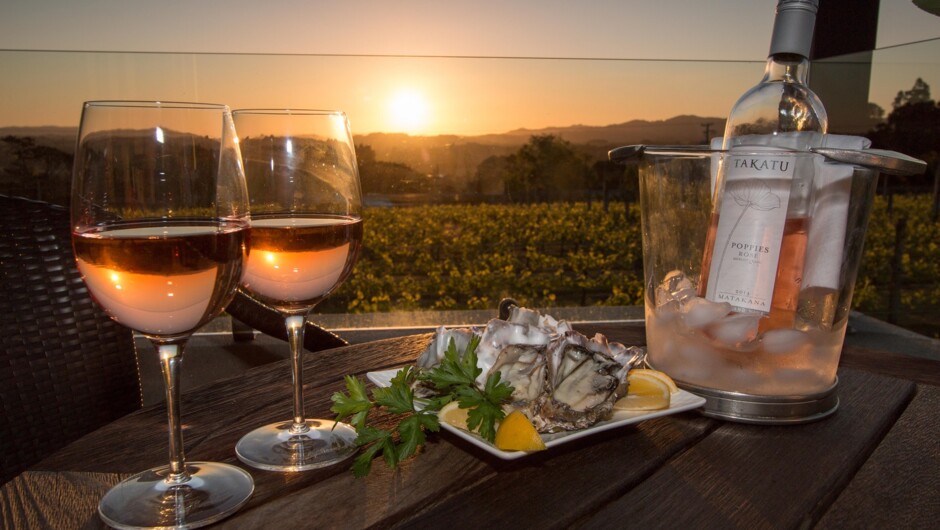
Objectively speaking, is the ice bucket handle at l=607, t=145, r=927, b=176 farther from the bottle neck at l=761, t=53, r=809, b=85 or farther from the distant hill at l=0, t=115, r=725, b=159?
the distant hill at l=0, t=115, r=725, b=159

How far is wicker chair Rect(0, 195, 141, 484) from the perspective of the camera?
117cm

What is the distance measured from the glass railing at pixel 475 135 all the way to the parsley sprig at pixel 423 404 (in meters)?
2.64

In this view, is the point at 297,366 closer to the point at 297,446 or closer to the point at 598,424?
the point at 297,446

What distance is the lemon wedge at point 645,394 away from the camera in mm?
781

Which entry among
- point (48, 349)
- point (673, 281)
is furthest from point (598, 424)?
point (48, 349)

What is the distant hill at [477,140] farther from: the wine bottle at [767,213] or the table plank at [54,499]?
the table plank at [54,499]

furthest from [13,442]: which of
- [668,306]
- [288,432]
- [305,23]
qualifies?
[305,23]

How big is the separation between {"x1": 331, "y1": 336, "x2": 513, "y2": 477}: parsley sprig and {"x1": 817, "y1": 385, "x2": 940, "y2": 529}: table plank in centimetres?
31

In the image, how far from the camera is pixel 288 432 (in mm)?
794

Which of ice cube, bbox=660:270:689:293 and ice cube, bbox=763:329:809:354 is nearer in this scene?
ice cube, bbox=763:329:809:354

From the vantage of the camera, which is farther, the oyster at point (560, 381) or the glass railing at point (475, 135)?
the glass railing at point (475, 135)

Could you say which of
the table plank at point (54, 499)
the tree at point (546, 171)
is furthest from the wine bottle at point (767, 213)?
the tree at point (546, 171)

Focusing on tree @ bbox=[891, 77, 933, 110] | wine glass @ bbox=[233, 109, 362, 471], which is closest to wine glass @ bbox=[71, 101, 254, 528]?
wine glass @ bbox=[233, 109, 362, 471]

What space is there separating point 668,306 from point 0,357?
1.07m
